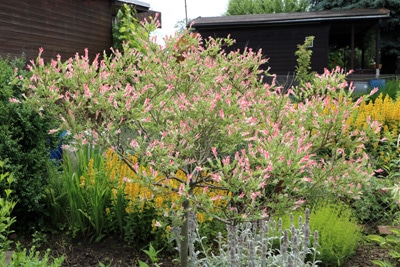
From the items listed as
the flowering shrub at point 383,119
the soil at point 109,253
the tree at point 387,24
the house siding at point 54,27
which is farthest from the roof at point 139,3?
the tree at point 387,24

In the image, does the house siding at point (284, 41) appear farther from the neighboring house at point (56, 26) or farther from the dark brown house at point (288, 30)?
the neighboring house at point (56, 26)

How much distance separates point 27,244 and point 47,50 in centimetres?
805

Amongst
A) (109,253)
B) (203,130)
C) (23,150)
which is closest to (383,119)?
(109,253)

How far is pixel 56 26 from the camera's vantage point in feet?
37.9

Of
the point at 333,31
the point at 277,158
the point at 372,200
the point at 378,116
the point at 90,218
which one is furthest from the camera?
the point at 333,31

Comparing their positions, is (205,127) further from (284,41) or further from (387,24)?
(387,24)

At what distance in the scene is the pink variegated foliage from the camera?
7.69ft

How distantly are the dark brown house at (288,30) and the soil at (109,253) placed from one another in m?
16.5

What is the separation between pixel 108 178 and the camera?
4.06m

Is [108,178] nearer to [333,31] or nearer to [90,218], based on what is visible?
[90,218]

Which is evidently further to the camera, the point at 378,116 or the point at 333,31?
the point at 333,31

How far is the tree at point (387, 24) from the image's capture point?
2299 cm

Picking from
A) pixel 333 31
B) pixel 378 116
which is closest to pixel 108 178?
pixel 378 116

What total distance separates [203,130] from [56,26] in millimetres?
9921
